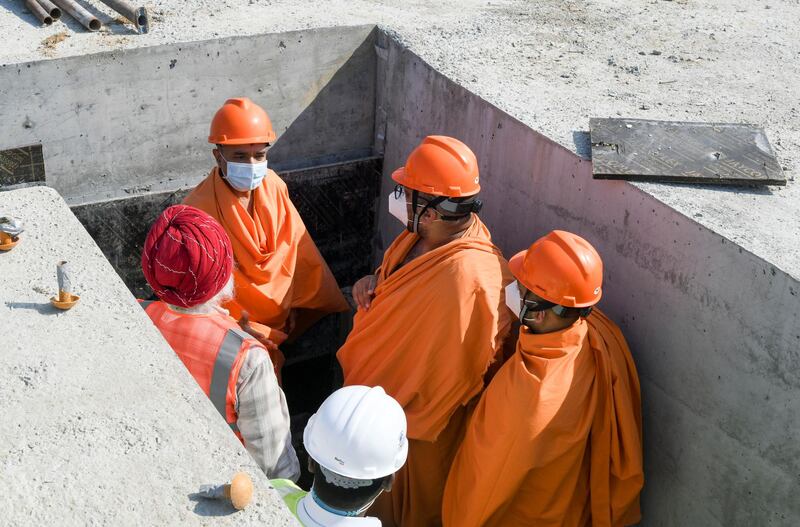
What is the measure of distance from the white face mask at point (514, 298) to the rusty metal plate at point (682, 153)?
1.01 m

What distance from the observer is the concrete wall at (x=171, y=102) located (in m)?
5.66

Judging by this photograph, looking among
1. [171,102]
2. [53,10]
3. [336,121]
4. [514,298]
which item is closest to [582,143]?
[514,298]

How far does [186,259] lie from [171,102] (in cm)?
307

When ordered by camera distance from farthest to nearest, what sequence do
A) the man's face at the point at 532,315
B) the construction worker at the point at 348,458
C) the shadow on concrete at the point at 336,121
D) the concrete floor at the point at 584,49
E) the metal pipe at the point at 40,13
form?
1. the shadow on concrete at the point at 336,121
2. the metal pipe at the point at 40,13
3. the concrete floor at the point at 584,49
4. the man's face at the point at 532,315
5. the construction worker at the point at 348,458

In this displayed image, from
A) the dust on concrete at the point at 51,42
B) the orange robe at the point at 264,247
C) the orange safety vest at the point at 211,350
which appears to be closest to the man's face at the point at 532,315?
the orange safety vest at the point at 211,350

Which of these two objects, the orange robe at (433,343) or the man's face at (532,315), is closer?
the man's face at (532,315)

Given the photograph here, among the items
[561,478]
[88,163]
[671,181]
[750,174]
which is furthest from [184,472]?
[88,163]

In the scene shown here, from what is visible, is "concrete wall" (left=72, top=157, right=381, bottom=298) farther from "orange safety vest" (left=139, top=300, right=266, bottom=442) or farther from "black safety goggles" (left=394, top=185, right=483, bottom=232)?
"orange safety vest" (left=139, top=300, right=266, bottom=442)

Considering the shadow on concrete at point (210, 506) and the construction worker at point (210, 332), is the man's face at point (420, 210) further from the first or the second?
the shadow on concrete at point (210, 506)

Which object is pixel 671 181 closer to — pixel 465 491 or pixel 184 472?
pixel 465 491

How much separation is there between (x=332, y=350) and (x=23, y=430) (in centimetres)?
427

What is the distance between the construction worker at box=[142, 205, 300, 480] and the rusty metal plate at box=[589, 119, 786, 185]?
7.11ft

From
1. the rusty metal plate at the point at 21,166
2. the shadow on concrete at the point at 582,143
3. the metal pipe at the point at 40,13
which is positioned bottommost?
the rusty metal plate at the point at 21,166

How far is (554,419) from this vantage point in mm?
3799
